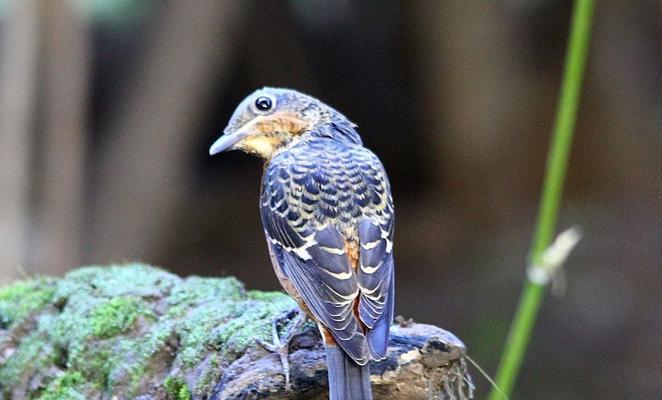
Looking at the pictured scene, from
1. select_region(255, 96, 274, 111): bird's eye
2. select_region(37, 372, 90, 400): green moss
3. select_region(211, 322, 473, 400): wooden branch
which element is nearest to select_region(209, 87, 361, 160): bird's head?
select_region(255, 96, 274, 111): bird's eye

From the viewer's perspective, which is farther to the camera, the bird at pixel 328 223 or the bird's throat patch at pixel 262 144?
the bird's throat patch at pixel 262 144

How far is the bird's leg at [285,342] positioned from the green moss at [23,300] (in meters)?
1.36

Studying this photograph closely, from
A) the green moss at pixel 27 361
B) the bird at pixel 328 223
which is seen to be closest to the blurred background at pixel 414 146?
the green moss at pixel 27 361

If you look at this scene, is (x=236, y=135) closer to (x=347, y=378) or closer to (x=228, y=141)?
(x=228, y=141)

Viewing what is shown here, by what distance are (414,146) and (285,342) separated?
8.42 meters

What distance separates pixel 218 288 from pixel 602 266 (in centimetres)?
581

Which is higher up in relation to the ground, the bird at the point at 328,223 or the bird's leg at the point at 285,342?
the bird at the point at 328,223

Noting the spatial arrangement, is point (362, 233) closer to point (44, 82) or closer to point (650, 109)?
point (44, 82)

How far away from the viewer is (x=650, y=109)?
393 inches

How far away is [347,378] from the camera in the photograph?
3.28 m

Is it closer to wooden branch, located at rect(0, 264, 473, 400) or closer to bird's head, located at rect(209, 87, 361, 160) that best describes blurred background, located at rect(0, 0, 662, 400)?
wooden branch, located at rect(0, 264, 473, 400)

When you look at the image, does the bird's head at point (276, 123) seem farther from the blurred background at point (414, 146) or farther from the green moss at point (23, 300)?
the blurred background at point (414, 146)

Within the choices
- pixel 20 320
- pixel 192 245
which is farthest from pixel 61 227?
pixel 20 320

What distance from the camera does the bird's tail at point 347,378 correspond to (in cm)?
325
